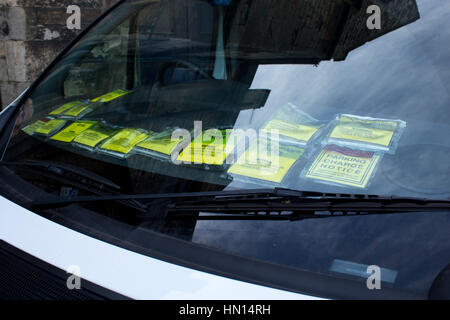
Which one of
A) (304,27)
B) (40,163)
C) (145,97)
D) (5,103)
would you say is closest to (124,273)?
(40,163)

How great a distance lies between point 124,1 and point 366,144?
4.72ft

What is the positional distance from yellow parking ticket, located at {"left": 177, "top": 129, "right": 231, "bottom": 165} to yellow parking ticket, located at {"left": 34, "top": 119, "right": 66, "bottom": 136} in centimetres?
58

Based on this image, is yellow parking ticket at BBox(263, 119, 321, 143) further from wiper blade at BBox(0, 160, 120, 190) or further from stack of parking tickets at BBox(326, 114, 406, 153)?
wiper blade at BBox(0, 160, 120, 190)

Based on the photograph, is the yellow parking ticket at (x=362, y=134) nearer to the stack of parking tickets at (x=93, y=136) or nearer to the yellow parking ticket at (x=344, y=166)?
the yellow parking ticket at (x=344, y=166)

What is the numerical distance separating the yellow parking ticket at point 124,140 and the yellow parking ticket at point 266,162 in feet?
1.37

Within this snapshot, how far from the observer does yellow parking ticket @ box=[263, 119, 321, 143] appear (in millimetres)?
1540

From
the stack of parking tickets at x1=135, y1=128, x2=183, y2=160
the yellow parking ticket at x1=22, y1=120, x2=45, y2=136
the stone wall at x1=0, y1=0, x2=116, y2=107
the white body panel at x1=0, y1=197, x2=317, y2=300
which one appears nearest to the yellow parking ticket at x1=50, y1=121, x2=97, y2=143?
the yellow parking ticket at x1=22, y1=120, x2=45, y2=136

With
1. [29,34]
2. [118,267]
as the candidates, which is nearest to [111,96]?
[118,267]

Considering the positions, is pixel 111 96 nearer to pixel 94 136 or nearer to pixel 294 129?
pixel 94 136

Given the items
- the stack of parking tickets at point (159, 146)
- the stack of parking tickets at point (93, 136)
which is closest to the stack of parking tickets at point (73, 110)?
the stack of parking tickets at point (93, 136)

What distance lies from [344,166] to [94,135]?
0.93 m

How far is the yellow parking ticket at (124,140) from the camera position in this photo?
5.56ft

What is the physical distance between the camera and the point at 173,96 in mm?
1968
